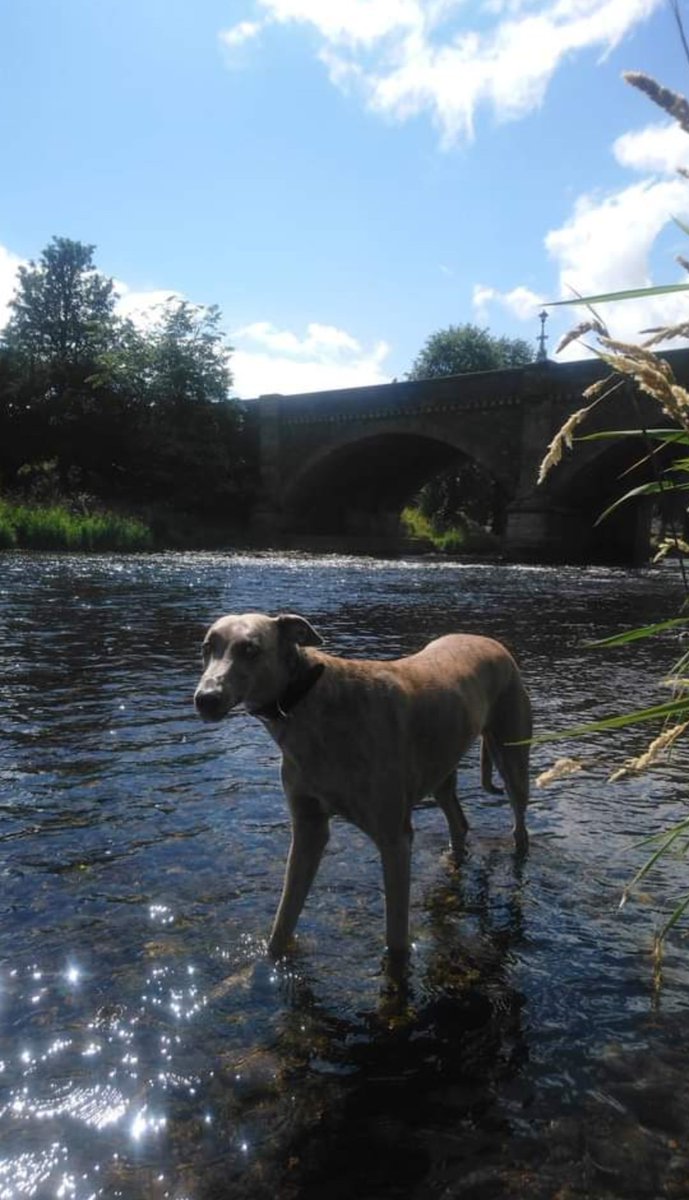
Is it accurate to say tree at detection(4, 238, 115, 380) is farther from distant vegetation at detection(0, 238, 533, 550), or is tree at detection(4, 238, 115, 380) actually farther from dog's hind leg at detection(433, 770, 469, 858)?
dog's hind leg at detection(433, 770, 469, 858)

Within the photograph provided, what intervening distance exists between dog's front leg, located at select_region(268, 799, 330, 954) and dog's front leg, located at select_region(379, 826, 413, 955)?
35 cm

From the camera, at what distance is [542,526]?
44.1 meters

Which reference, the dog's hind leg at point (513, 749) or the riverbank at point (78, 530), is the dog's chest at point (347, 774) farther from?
the riverbank at point (78, 530)

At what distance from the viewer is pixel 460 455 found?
5753 cm

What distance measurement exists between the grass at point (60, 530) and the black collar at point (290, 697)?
2816 cm

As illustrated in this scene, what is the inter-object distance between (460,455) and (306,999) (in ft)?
183

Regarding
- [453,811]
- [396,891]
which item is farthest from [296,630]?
[453,811]

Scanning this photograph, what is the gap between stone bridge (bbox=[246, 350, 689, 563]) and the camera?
4372 cm

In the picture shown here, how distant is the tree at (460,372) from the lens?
3120 inches

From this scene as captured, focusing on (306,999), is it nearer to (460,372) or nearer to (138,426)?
(138,426)

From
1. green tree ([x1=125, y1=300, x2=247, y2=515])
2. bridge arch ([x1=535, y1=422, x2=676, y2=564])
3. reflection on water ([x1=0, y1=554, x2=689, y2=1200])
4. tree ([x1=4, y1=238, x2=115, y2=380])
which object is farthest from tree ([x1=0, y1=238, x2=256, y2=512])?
reflection on water ([x1=0, y1=554, x2=689, y2=1200])

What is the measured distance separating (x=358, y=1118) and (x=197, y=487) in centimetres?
5144

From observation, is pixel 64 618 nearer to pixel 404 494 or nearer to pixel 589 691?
pixel 589 691

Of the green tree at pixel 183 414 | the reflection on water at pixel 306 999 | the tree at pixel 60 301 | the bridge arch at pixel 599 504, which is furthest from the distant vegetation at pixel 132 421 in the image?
the reflection on water at pixel 306 999
